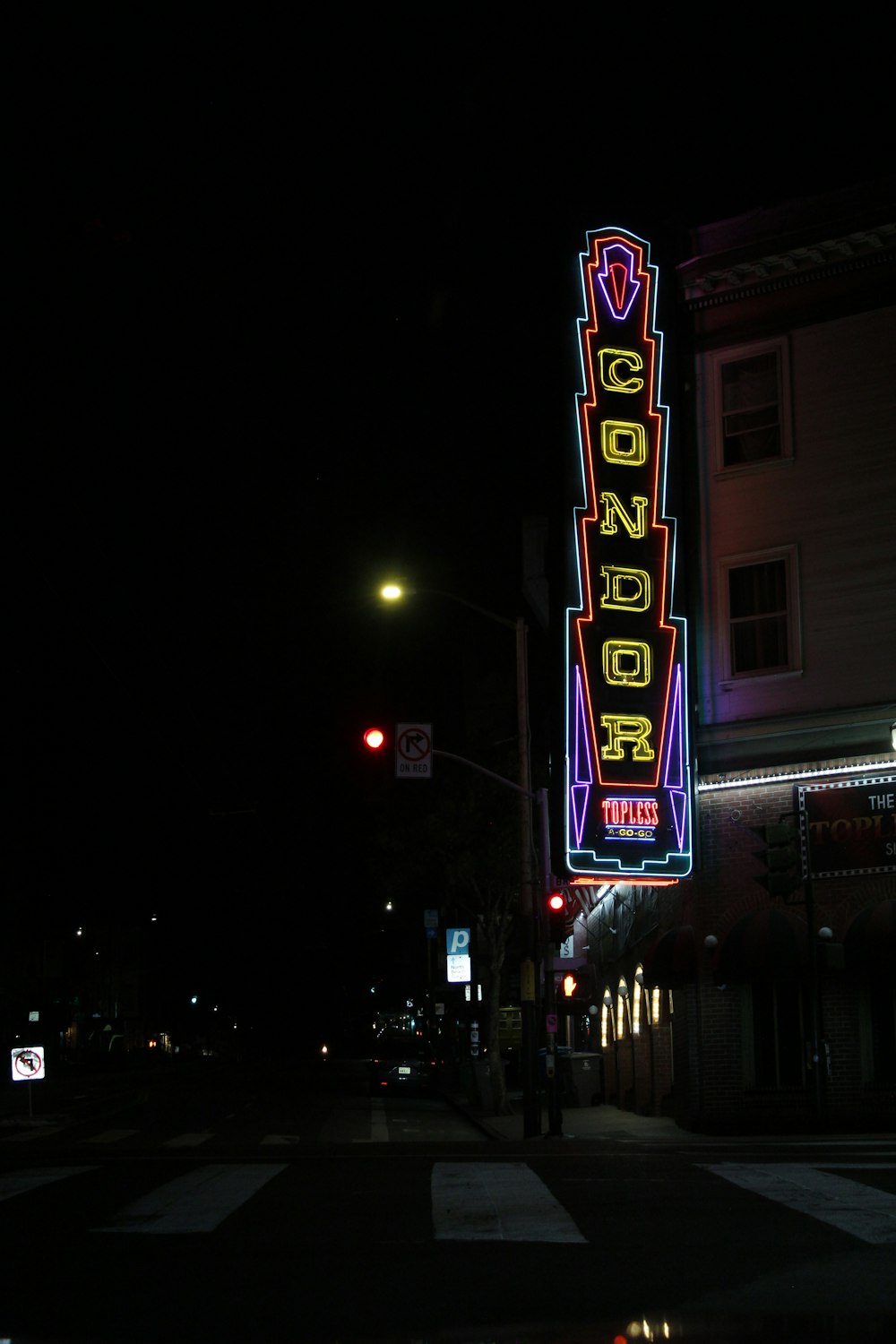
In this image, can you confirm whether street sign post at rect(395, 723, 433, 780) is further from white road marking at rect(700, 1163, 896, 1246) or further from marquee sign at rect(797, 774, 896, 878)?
white road marking at rect(700, 1163, 896, 1246)

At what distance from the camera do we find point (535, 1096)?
25703 millimetres

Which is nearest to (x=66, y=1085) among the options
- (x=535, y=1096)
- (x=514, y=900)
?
(x=514, y=900)

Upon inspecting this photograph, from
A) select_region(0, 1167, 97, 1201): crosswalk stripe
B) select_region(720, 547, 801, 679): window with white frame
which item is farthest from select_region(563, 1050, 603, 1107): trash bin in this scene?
select_region(0, 1167, 97, 1201): crosswalk stripe

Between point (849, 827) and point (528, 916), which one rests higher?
point (849, 827)

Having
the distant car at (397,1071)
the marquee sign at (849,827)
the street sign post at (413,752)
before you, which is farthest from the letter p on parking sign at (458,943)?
the marquee sign at (849,827)

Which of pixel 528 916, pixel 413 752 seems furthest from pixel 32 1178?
pixel 413 752

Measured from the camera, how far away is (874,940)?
2470 centimetres

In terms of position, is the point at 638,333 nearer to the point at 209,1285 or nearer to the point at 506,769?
the point at 506,769

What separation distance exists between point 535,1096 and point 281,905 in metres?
89.7

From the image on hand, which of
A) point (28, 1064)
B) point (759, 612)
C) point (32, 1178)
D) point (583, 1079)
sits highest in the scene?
point (759, 612)

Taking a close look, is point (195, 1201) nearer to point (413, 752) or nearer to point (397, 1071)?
point (413, 752)

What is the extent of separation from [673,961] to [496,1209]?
52.3ft

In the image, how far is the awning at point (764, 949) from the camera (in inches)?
994

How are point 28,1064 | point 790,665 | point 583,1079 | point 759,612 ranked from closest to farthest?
1. point 790,665
2. point 759,612
3. point 28,1064
4. point 583,1079
